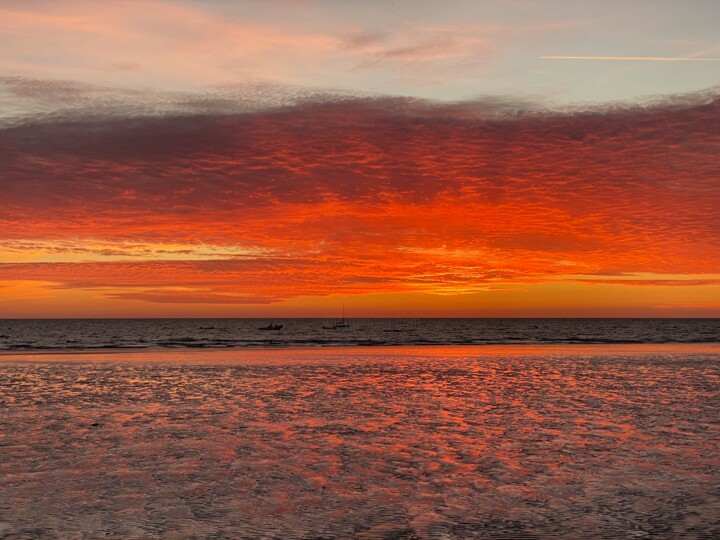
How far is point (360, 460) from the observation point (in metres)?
17.8

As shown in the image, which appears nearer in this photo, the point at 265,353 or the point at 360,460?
the point at 360,460

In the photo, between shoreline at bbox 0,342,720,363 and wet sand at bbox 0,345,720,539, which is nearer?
wet sand at bbox 0,345,720,539

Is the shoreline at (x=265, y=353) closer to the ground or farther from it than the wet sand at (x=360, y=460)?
closer to the ground

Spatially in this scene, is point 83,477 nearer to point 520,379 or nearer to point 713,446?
point 713,446

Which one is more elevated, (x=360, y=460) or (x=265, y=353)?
(x=360, y=460)

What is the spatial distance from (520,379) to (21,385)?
27.0 metres

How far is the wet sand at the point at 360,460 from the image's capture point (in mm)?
12531

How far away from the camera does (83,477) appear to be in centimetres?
1602

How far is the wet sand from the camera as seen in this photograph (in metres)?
12.5

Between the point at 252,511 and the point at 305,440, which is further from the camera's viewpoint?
the point at 305,440

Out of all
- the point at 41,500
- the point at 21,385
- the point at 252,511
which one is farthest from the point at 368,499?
the point at 21,385

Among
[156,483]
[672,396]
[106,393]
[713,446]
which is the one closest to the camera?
[156,483]

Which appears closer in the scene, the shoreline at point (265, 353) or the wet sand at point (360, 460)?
the wet sand at point (360, 460)

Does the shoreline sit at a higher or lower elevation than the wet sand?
lower
